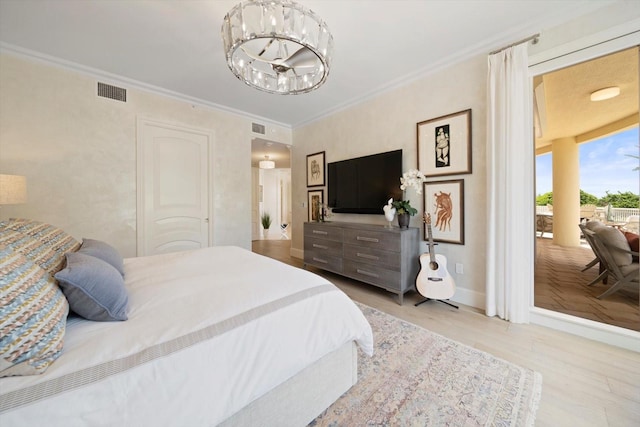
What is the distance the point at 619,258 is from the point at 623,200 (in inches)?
51.9

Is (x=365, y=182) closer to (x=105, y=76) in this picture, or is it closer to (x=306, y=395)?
(x=306, y=395)

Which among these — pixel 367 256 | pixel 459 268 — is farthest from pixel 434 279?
pixel 367 256

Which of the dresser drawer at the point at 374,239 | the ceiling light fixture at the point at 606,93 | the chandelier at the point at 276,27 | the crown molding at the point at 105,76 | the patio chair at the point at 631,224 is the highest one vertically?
the crown molding at the point at 105,76

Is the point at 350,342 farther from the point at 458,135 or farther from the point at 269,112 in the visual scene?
the point at 269,112

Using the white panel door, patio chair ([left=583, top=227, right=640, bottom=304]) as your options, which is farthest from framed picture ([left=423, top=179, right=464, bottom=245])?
the white panel door

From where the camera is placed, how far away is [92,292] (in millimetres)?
916

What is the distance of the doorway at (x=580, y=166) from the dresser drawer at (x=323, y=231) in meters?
2.16

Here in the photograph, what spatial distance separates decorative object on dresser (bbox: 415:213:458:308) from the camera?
2455mm

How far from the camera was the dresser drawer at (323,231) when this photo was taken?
3213 millimetres

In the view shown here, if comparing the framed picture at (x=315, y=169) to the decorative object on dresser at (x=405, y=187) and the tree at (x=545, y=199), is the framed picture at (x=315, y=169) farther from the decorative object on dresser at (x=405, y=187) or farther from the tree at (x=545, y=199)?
the tree at (x=545, y=199)

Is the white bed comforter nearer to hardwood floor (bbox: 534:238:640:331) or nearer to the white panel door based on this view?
the white panel door

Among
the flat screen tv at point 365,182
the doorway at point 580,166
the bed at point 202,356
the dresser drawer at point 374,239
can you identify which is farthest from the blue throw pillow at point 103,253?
the doorway at point 580,166

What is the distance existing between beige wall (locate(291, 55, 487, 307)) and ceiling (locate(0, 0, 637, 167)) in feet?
0.65

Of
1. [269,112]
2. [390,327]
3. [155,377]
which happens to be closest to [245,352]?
[155,377]
